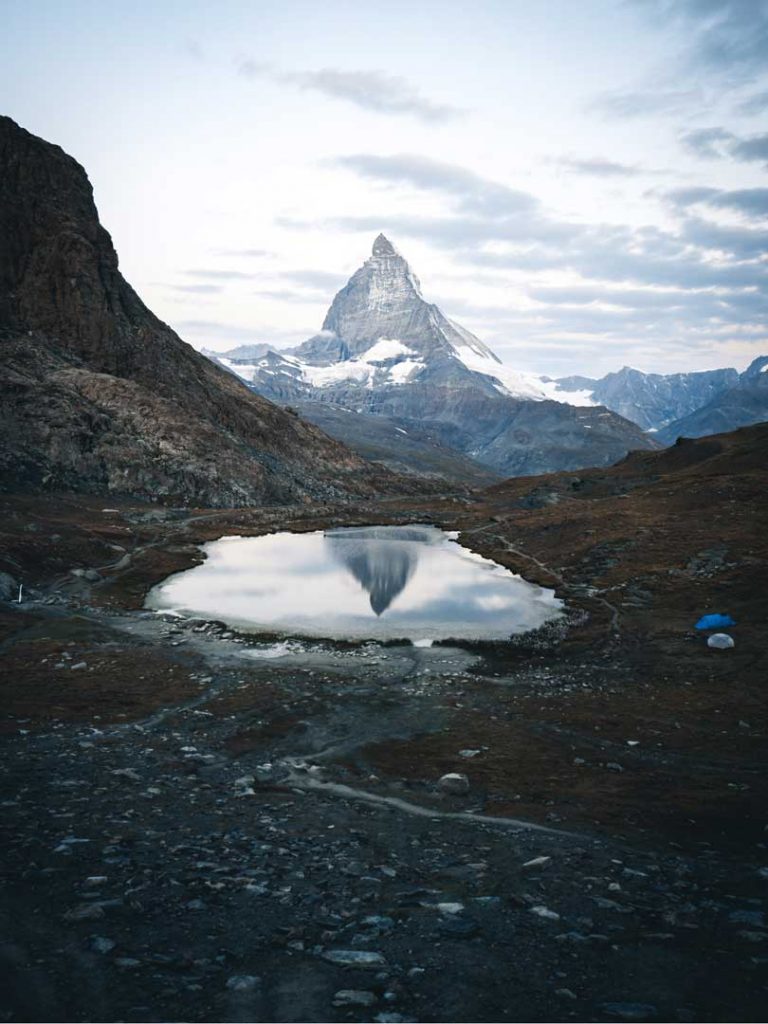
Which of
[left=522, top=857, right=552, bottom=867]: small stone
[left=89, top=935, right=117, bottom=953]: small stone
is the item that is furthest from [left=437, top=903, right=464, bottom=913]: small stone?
[left=89, top=935, right=117, bottom=953]: small stone

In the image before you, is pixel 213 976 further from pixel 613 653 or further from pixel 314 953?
pixel 613 653

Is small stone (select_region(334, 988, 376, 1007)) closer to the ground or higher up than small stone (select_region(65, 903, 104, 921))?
closer to the ground

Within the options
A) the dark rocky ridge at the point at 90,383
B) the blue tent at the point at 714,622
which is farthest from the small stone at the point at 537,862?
the dark rocky ridge at the point at 90,383

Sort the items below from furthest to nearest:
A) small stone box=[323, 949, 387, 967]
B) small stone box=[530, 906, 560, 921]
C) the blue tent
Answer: the blue tent, small stone box=[530, 906, 560, 921], small stone box=[323, 949, 387, 967]

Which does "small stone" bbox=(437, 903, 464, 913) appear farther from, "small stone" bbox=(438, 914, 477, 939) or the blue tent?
the blue tent

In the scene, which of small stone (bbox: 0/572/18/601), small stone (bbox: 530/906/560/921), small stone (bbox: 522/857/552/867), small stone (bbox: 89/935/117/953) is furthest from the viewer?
small stone (bbox: 0/572/18/601)

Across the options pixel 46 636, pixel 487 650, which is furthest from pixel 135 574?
pixel 487 650

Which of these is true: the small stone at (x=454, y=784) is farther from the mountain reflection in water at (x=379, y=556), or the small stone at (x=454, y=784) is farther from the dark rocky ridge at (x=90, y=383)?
the dark rocky ridge at (x=90, y=383)
